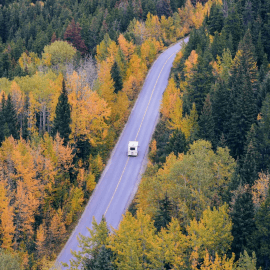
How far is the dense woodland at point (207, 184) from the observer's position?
36219 mm

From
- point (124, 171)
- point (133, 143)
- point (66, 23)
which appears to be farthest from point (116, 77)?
point (66, 23)

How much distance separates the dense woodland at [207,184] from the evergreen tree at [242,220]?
9 cm

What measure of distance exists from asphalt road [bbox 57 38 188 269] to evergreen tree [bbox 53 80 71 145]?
382 inches

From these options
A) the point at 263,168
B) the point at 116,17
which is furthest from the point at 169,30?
the point at 263,168

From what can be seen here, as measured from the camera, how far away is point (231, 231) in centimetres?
3800

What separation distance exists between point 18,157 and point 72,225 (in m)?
12.1

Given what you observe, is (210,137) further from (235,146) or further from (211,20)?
(211,20)

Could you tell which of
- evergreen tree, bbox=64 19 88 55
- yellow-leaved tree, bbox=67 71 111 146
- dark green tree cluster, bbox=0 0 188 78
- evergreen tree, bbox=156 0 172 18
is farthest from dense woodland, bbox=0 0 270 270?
evergreen tree, bbox=156 0 172 18

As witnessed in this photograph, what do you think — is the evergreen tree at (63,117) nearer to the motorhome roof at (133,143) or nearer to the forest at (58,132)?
the forest at (58,132)

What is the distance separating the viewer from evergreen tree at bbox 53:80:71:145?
59.7m

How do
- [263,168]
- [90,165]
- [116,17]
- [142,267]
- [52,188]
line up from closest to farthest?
[142,267] < [263,168] < [52,188] < [90,165] < [116,17]

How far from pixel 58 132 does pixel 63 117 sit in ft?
7.72

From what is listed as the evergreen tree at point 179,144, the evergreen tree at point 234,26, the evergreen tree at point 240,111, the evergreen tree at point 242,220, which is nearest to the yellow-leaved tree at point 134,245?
the evergreen tree at point 242,220

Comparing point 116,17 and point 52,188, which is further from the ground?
point 116,17
